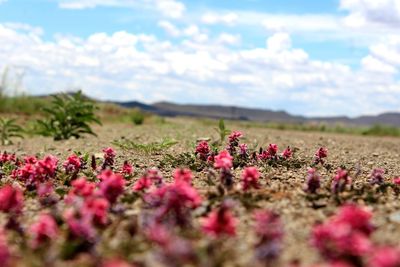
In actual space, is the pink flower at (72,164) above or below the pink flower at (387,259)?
below

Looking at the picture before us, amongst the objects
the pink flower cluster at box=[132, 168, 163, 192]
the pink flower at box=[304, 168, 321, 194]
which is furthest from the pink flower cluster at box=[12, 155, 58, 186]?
the pink flower at box=[304, 168, 321, 194]

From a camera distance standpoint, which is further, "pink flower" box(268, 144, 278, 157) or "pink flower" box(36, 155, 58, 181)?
"pink flower" box(268, 144, 278, 157)

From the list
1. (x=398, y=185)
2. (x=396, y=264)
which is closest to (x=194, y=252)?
(x=396, y=264)

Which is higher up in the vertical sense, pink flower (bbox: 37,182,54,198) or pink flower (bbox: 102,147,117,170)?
pink flower (bbox: 102,147,117,170)

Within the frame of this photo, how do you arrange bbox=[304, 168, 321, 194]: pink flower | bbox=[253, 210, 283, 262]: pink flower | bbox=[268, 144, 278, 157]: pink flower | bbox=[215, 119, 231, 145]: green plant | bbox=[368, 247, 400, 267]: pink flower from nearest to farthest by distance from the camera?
Answer: bbox=[368, 247, 400, 267]: pink flower < bbox=[253, 210, 283, 262]: pink flower < bbox=[304, 168, 321, 194]: pink flower < bbox=[268, 144, 278, 157]: pink flower < bbox=[215, 119, 231, 145]: green plant

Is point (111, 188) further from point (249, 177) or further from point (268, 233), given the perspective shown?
point (268, 233)

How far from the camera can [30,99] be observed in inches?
1071

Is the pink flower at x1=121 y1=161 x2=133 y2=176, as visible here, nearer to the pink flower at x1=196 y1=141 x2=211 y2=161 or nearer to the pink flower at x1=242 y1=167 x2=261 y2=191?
the pink flower at x1=196 y1=141 x2=211 y2=161

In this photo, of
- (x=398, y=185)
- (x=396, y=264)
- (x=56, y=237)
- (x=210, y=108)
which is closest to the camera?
(x=396, y=264)

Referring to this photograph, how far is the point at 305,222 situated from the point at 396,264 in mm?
1673

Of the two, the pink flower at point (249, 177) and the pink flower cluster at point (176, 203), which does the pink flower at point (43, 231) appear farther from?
the pink flower at point (249, 177)

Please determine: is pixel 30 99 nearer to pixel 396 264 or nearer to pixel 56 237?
pixel 56 237

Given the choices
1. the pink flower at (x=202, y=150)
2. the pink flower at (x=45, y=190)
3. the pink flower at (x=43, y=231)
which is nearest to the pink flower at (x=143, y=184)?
the pink flower at (x=45, y=190)

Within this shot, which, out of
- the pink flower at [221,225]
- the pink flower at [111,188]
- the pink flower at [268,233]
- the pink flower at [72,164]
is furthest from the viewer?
the pink flower at [72,164]
